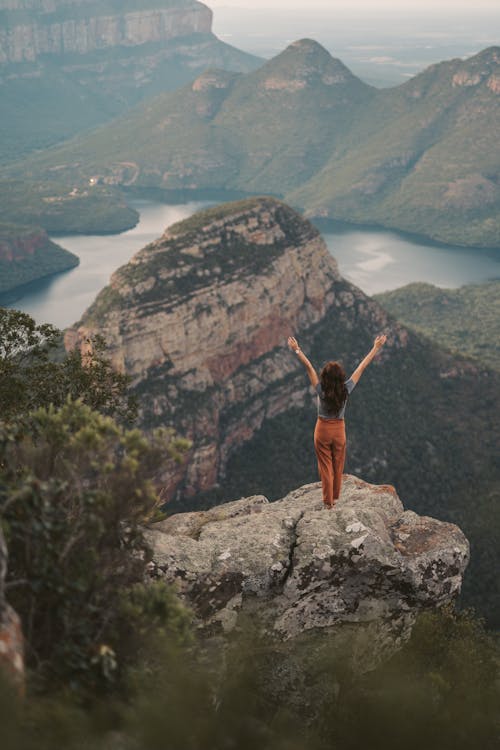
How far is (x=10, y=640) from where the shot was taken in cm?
936

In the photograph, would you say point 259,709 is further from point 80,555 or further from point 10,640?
point 10,640

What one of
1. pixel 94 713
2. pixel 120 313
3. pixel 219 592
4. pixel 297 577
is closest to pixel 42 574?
pixel 94 713

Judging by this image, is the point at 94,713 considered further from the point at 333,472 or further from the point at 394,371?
the point at 394,371

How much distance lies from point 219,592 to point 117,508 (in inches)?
251

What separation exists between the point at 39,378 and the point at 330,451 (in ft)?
49.2

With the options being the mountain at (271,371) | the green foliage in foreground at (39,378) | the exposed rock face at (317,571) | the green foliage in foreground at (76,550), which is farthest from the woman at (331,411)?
the mountain at (271,371)

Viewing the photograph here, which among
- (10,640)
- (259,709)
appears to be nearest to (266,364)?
(259,709)

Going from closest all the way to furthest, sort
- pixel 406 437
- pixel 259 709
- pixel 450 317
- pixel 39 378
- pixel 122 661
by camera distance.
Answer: pixel 122 661 < pixel 259 709 < pixel 39 378 < pixel 406 437 < pixel 450 317

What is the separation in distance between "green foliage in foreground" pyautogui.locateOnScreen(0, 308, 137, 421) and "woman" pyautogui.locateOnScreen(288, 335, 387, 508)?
12.2m

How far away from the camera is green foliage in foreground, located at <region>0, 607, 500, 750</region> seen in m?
9.38

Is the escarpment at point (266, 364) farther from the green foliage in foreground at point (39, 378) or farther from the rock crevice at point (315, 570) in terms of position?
the rock crevice at point (315, 570)

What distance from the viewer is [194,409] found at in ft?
277

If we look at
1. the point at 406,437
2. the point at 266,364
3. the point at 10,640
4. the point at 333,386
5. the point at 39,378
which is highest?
the point at 333,386

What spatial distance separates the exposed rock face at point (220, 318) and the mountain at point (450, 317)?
55.7 meters
